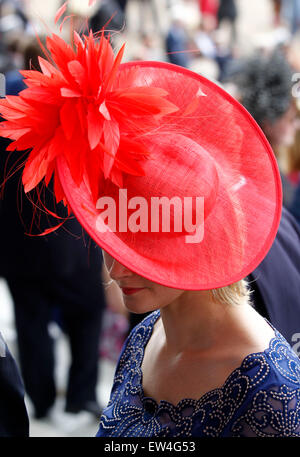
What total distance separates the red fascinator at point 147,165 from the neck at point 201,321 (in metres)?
0.13

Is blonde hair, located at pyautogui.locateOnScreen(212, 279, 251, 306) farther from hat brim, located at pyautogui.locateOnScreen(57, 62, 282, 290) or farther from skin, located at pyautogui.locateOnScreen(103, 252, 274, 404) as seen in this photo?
hat brim, located at pyautogui.locateOnScreen(57, 62, 282, 290)

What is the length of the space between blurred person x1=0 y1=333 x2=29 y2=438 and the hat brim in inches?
13.6

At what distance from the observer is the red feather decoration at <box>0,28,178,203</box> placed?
43.9 inches

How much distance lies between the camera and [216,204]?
124 cm

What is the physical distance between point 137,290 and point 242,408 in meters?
0.30

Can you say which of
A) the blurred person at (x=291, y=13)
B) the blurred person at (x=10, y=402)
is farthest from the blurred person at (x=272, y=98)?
the blurred person at (x=291, y=13)

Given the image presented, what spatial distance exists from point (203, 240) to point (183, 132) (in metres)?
0.23

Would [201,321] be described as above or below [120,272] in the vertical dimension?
below

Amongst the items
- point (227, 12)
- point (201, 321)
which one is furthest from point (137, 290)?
point (227, 12)

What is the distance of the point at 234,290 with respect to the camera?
4.34ft

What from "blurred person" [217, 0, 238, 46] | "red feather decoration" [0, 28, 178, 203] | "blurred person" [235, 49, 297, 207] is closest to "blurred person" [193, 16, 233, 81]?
"blurred person" [217, 0, 238, 46]

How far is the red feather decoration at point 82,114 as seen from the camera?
1115mm

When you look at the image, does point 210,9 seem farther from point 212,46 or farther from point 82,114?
point 82,114

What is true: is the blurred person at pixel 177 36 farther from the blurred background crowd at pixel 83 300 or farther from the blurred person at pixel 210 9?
the blurred background crowd at pixel 83 300
